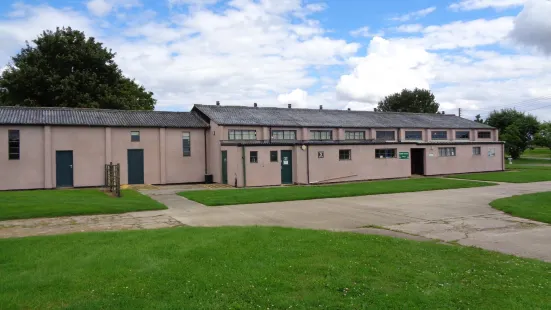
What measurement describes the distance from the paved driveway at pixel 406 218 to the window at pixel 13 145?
1116 centimetres

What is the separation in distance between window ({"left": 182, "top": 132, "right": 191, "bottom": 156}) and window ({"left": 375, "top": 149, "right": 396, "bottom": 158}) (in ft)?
46.5

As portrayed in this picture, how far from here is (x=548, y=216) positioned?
13602 mm

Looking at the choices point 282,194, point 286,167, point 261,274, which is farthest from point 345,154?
point 261,274

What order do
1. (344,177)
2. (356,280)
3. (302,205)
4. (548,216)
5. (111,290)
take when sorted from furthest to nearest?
(344,177), (302,205), (548,216), (356,280), (111,290)

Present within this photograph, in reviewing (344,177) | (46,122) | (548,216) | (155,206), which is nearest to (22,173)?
(46,122)

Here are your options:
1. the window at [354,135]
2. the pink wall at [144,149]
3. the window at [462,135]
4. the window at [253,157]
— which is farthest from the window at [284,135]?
the window at [462,135]

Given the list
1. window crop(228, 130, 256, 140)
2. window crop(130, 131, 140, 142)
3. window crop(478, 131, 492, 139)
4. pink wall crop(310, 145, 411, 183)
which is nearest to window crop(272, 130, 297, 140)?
window crop(228, 130, 256, 140)

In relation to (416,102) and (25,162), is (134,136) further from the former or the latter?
(416,102)

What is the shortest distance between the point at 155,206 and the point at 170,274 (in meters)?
10.4

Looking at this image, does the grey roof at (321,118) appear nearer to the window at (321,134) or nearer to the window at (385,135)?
the window at (321,134)

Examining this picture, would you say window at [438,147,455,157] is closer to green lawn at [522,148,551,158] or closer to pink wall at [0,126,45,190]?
pink wall at [0,126,45,190]

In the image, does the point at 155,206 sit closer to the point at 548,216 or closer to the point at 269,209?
the point at 269,209

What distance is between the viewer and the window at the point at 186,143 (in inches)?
1195

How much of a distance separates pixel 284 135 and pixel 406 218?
796 inches
